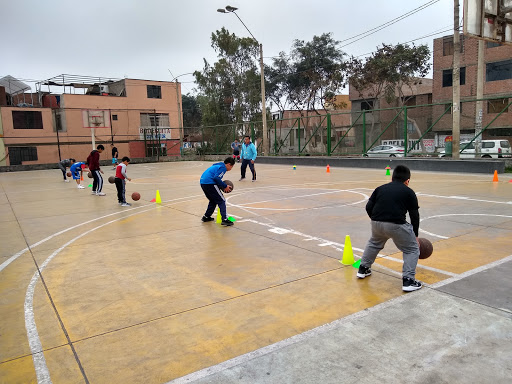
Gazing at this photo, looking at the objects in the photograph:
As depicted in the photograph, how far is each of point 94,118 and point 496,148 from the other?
30774 mm

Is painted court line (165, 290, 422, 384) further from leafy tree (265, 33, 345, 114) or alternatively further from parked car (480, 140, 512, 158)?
leafy tree (265, 33, 345, 114)

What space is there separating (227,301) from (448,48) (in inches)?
1533

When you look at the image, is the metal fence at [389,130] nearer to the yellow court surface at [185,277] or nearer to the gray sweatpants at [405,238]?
the yellow court surface at [185,277]

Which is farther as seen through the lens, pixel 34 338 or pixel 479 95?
pixel 479 95

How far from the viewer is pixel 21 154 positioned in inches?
1336

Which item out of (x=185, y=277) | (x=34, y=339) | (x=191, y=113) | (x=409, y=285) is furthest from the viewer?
(x=191, y=113)

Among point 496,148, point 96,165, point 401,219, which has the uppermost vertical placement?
point 96,165

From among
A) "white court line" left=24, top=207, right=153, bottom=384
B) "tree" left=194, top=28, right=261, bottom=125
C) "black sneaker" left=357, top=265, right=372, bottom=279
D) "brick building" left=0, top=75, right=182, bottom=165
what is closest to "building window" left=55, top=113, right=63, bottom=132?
"brick building" left=0, top=75, right=182, bottom=165

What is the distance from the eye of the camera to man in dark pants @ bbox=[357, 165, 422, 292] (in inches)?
178

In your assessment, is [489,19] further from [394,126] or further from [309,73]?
[309,73]

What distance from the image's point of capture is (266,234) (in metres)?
7.34

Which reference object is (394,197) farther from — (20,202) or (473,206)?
(20,202)

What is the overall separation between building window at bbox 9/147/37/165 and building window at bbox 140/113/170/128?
11.0 m

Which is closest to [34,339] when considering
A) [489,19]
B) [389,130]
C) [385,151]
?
[489,19]
